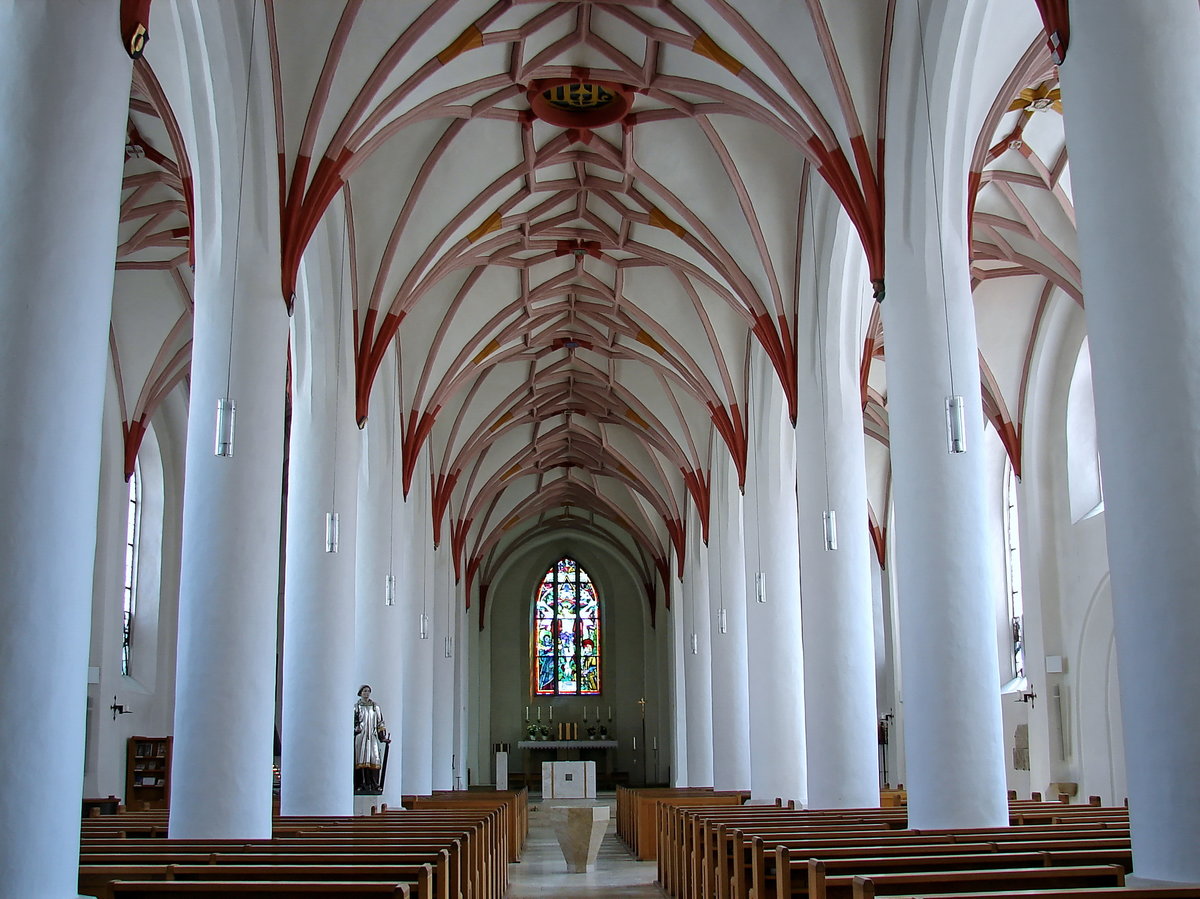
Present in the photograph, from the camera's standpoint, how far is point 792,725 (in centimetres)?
1694

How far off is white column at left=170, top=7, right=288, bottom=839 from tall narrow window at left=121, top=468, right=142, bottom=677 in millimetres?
11160

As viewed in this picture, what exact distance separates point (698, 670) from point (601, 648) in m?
12.3

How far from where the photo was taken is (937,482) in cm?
984

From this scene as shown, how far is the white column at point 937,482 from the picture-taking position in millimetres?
9391

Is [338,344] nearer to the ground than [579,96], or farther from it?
nearer to the ground

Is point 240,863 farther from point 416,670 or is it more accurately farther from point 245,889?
point 416,670

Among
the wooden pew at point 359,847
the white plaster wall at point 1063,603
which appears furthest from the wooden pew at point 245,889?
the white plaster wall at point 1063,603

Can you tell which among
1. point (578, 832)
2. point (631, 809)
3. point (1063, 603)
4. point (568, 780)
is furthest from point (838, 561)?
point (568, 780)

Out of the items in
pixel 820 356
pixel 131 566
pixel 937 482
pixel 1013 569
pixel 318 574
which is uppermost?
pixel 820 356

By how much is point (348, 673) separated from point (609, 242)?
735 cm

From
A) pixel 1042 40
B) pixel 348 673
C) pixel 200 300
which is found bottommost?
pixel 348 673

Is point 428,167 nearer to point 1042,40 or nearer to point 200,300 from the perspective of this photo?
point 200,300

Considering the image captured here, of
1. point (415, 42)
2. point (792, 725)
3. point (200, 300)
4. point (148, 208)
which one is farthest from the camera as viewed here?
point (792, 725)

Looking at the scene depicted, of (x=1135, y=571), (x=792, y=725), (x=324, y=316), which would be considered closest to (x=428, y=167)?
(x=324, y=316)
